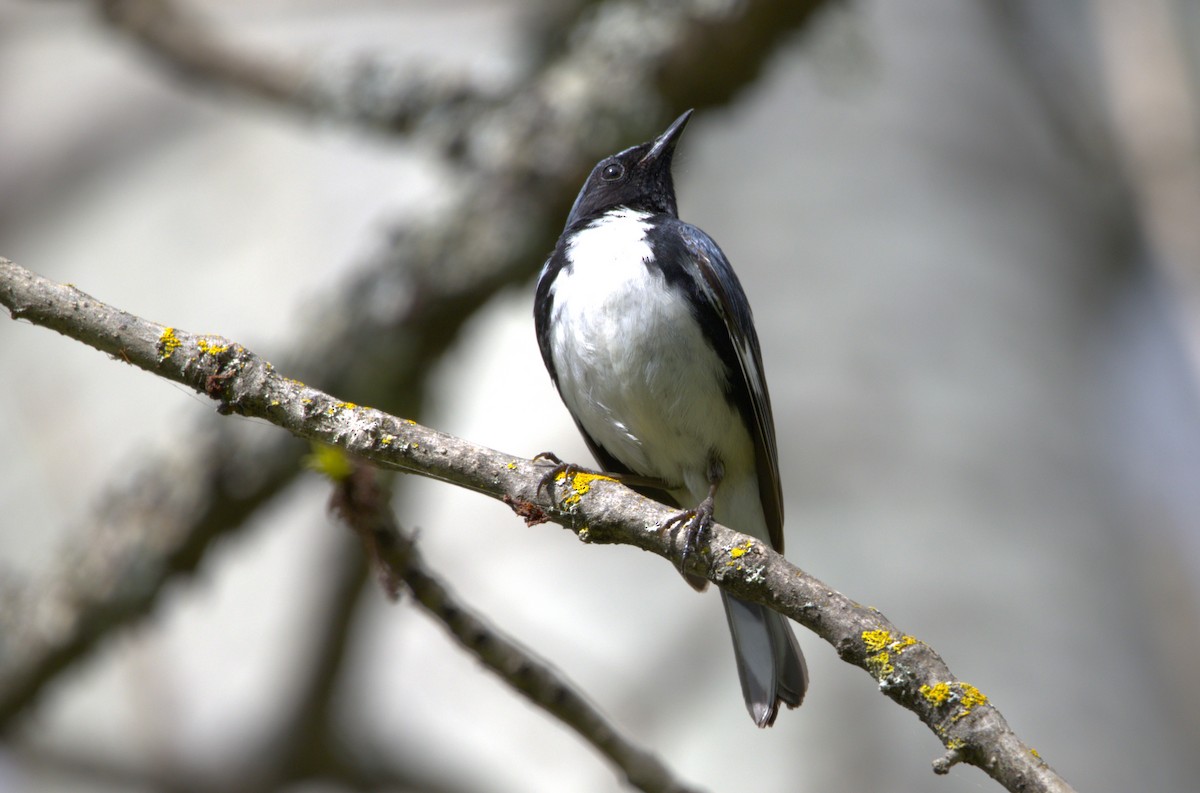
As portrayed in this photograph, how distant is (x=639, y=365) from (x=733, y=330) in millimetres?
330

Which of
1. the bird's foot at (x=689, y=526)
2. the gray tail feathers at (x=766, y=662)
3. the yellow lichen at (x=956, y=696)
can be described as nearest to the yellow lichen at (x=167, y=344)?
the bird's foot at (x=689, y=526)

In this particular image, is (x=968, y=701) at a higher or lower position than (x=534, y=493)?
lower

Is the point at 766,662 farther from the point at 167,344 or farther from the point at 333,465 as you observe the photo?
the point at 167,344

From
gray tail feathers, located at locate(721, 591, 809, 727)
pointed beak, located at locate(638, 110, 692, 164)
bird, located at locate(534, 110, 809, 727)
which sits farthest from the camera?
pointed beak, located at locate(638, 110, 692, 164)

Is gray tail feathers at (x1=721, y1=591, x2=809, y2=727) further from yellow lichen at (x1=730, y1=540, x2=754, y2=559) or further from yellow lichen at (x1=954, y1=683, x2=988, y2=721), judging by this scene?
yellow lichen at (x1=954, y1=683, x2=988, y2=721)

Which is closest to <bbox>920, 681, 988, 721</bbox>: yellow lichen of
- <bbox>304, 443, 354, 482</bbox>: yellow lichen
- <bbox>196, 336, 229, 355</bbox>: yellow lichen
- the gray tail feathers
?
the gray tail feathers

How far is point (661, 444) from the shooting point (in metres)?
3.50

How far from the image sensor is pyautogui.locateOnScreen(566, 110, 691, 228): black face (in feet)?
13.4

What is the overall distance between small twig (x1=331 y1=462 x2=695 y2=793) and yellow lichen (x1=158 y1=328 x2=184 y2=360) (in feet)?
1.69

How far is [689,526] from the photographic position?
2.42 metres

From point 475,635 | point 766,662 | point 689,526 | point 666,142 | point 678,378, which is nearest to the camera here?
point 689,526

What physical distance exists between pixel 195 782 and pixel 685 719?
235 centimetres

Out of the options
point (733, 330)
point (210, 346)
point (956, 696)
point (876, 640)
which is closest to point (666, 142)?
point (733, 330)

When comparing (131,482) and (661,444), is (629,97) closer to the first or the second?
(661,444)
